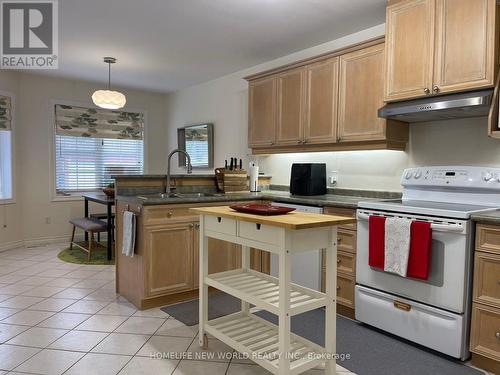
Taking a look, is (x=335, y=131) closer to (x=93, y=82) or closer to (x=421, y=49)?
(x=421, y=49)

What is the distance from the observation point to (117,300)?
10.7ft

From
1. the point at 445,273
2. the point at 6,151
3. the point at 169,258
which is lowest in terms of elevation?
the point at 169,258

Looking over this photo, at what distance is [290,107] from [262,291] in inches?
86.7

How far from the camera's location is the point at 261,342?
215 centimetres

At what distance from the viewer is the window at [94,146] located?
568 cm

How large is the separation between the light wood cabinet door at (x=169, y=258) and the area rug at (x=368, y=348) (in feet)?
0.63

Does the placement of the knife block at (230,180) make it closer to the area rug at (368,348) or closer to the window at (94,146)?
the area rug at (368,348)

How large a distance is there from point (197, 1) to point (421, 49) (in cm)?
171

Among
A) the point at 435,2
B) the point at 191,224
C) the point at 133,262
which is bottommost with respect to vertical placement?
the point at 133,262

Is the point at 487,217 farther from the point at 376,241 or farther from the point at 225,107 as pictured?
the point at 225,107

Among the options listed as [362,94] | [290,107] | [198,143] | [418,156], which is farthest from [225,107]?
[418,156]

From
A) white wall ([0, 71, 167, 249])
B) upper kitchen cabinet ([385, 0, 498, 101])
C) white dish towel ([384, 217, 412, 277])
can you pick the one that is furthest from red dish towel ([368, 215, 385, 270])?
white wall ([0, 71, 167, 249])

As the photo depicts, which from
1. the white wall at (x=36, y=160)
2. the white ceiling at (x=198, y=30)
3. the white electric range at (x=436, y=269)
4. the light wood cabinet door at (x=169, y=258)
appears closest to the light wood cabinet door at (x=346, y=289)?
the white electric range at (x=436, y=269)

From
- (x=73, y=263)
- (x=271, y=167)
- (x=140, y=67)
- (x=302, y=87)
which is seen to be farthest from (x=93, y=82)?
(x=302, y=87)
